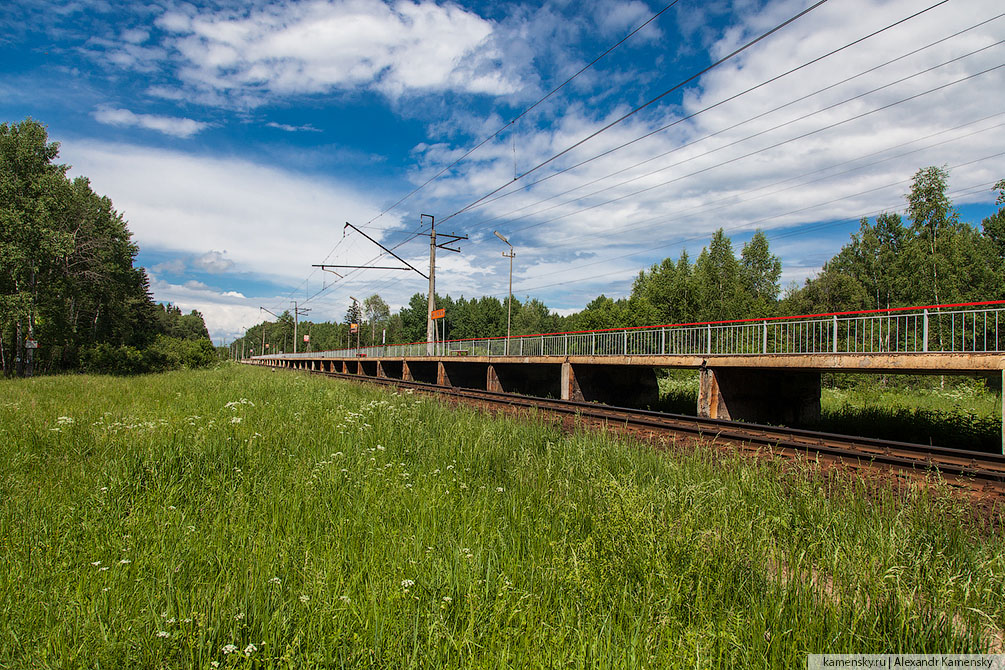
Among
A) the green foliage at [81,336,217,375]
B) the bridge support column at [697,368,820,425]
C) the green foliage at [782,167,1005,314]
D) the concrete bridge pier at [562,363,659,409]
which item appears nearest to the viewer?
the bridge support column at [697,368,820,425]

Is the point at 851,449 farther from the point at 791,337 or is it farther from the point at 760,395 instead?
the point at 760,395

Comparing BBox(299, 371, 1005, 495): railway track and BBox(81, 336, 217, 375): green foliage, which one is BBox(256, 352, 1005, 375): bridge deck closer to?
BBox(299, 371, 1005, 495): railway track

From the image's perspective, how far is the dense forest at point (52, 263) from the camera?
108 feet

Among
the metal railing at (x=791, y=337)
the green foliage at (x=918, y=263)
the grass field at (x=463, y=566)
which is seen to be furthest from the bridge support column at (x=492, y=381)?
the green foliage at (x=918, y=263)

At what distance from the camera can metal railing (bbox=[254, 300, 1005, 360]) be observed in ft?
33.9

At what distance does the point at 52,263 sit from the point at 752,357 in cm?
4557

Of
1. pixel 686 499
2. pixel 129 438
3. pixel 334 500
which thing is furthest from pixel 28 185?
pixel 686 499

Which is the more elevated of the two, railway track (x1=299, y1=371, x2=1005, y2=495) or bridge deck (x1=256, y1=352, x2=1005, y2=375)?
bridge deck (x1=256, y1=352, x2=1005, y2=375)

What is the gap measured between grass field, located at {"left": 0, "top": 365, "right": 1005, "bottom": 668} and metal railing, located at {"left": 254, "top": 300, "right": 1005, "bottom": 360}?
22.6 feet

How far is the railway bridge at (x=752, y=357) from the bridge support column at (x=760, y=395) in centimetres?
3

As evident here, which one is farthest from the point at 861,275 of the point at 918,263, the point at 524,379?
the point at 524,379

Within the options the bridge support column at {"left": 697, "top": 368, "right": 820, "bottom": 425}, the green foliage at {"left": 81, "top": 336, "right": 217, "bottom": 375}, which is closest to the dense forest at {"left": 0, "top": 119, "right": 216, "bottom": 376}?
the green foliage at {"left": 81, "top": 336, "right": 217, "bottom": 375}

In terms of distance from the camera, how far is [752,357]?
12.9m

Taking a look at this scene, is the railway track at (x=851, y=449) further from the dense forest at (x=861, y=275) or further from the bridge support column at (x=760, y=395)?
the dense forest at (x=861, y=275)
